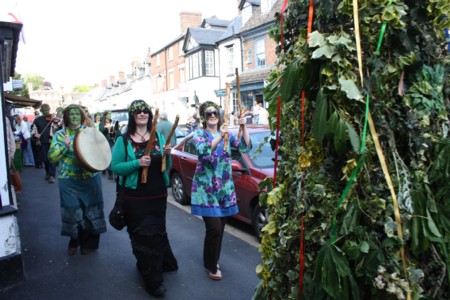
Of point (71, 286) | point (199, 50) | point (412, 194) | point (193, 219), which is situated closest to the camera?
point (412, 194)

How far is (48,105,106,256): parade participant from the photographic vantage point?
15.6 feet

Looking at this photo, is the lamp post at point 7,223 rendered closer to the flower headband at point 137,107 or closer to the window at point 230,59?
the flower headband at point 137,107

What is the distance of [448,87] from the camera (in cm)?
194

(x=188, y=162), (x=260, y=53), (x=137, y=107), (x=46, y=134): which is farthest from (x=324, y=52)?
(x=260, y=53)

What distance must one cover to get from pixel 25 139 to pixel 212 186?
36.1 feet

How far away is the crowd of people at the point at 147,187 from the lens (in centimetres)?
386

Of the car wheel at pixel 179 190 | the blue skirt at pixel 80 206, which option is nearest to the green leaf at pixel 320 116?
the blue skirt at pixel 80 206

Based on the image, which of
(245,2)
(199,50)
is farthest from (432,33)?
(199,50)

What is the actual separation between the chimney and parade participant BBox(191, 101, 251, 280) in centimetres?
3448

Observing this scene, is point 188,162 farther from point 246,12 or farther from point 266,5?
point 246,12

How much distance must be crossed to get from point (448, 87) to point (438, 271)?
89 centimetres

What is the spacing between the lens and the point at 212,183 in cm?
425

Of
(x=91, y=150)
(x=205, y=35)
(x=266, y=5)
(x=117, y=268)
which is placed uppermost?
(x=266, y=5)

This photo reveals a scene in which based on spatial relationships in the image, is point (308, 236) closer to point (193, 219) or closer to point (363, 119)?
point (363, 119)
